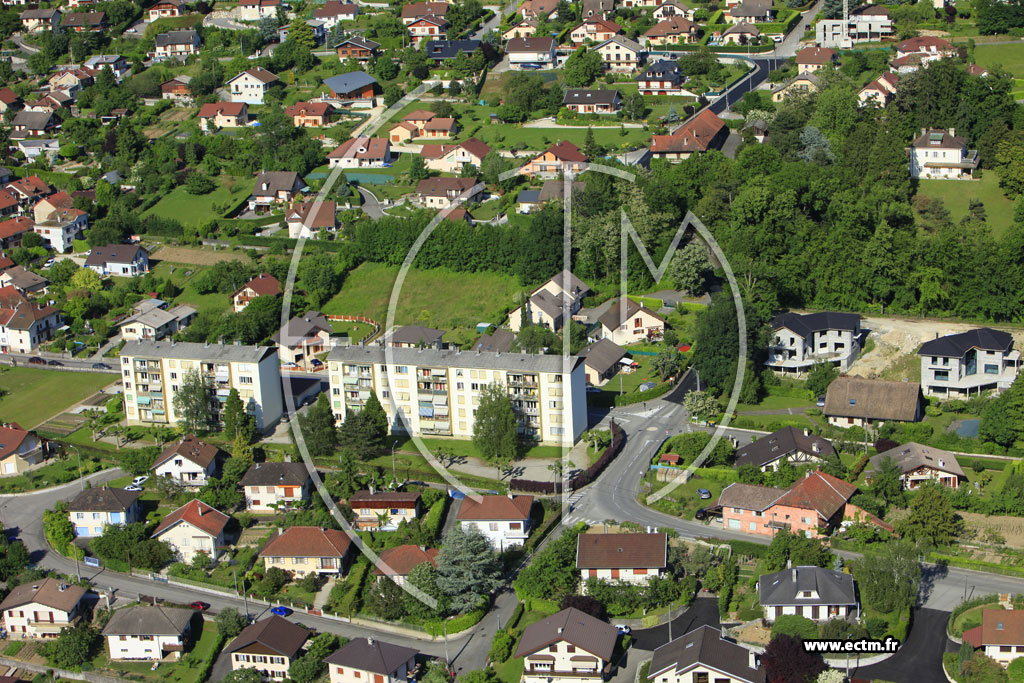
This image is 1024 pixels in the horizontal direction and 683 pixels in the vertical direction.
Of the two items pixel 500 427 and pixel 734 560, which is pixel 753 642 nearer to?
pixel 734 560

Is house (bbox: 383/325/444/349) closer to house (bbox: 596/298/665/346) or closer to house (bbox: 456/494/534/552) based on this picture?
house (bbox: 596/298/665/346)

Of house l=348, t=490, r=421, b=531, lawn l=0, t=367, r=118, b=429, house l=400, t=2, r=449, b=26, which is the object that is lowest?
lawn l=0, t=367, r=118, b=429

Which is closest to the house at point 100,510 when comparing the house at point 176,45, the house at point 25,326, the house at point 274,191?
the house at point 25,326

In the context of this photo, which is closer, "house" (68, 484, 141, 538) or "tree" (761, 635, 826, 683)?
"tree" (761, 635, 826, 683)

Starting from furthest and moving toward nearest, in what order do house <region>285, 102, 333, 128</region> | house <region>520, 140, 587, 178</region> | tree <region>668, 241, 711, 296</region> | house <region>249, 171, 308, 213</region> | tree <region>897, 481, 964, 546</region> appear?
house <region>285, 102, 333, 128</region> → house <region>249, 171, 308, 213</region> → house <region>520, 140, 587, 178</region> → tree <region>668, 241, 711, 296</region> → tree <region>897, 481, 964, 546</region>

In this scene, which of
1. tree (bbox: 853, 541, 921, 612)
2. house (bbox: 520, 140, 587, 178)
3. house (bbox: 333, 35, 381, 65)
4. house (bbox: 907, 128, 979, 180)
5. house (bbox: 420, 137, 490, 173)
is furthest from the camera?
house (bbox: 333, 35, 381, 65)

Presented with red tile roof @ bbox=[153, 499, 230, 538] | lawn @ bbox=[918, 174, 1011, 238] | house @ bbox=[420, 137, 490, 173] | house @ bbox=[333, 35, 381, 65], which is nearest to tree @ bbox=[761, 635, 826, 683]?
red tile roof @ bbox=[153, 499, 230, 538]

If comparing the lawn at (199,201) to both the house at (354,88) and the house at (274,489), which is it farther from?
the house at (274,489)
